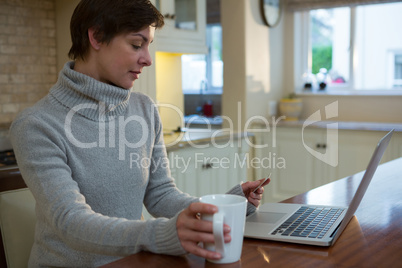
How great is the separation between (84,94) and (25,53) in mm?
1598

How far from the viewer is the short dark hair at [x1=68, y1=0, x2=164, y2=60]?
1.25m

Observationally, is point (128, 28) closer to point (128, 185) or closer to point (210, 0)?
point (128, 185)

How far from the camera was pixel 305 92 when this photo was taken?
13.9 feet

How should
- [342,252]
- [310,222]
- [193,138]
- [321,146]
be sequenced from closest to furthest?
[342,252]
[310,222]
[193,138]
[321,146]

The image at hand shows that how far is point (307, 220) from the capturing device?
116 cm

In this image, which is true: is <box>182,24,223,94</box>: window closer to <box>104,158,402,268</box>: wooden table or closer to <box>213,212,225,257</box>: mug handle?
<box>104,158,402,268</box>: wooden table

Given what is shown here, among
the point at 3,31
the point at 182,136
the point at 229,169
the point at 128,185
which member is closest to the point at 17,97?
A: the point at 3,31

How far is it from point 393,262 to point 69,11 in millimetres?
2365

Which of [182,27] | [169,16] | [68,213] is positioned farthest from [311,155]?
[68,213]

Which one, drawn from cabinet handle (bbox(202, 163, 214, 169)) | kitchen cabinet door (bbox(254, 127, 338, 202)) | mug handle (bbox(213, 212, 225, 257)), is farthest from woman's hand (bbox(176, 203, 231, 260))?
kitchen cabinet door (bbox(254, 127, 338, 202))

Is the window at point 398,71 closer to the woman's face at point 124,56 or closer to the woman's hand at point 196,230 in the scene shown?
the woman's face at point 124,56

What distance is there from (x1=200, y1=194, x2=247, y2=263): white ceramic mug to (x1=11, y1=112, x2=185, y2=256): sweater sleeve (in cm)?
8

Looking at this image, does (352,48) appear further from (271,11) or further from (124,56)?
(124,56)

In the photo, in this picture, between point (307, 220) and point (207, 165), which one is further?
point (207, 165)
